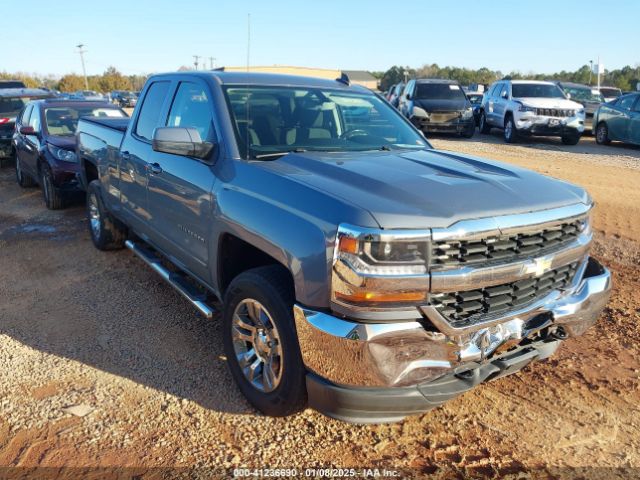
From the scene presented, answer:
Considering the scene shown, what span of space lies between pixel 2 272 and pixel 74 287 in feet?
3.64

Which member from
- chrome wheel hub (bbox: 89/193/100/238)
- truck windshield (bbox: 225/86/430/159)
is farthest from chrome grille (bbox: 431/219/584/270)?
chrome wheel hub (bbox: 89/193/100/238)

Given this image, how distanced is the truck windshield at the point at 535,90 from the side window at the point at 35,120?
13049 millimetres

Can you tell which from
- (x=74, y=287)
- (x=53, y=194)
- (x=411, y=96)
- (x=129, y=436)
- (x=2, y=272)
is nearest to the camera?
(x=129, y=436)

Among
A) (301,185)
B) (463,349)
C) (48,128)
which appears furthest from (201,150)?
(48,128)

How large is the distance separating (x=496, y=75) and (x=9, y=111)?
233 ft

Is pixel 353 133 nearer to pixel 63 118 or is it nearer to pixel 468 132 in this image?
pixel 63 118

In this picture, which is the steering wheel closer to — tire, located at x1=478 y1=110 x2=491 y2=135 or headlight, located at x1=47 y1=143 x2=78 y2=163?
headlight, located at x1=47 y1=143 x2=78 y2=163

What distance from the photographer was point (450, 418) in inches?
128

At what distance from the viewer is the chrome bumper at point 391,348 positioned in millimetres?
Result: 2473

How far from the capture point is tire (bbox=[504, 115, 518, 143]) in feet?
53.6

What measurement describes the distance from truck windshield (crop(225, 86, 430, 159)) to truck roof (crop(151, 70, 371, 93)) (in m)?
0.07

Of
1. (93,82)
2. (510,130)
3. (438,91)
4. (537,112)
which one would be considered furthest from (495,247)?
(93,82)

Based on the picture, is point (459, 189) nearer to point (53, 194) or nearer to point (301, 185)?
point (301, 185)

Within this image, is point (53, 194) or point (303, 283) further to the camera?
point (53, 194)
